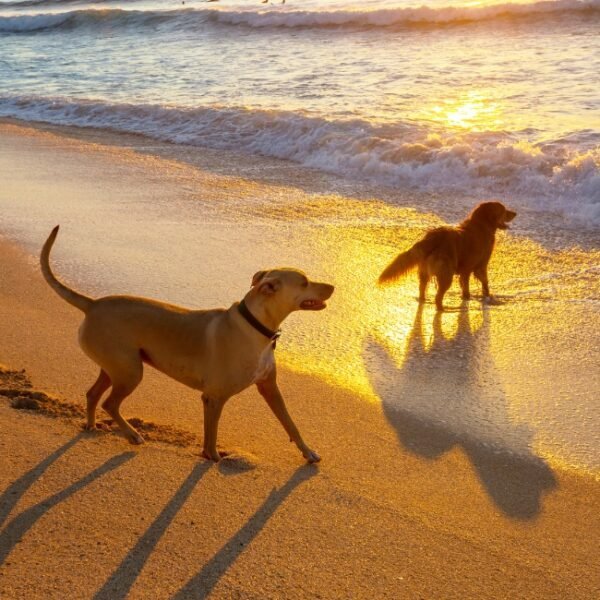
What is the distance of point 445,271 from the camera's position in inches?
265

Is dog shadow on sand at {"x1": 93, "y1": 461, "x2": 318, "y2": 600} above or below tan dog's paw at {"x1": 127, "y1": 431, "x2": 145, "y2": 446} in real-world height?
above

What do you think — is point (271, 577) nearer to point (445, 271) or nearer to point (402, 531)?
point (402, 531)

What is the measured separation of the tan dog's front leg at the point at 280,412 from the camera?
4305 mm

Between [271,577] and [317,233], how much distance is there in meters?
5.42

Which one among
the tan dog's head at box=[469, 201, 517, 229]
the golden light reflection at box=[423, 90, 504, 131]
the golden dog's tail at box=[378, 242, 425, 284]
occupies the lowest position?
the golden light reflection at box=[423, 90, 504, 131]

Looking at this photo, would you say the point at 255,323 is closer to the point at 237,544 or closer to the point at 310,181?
the point at 237,544

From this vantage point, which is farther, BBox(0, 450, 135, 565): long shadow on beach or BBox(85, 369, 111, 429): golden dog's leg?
BBox(85, 369, 111, 429): golden dog's leg

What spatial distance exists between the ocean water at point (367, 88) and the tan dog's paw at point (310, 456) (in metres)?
5.74

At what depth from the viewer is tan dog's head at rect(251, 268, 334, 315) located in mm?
4227

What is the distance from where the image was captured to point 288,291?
4270 mm

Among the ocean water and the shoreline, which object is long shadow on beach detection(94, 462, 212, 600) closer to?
the shoreline

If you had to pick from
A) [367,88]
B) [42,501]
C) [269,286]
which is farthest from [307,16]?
[42,501]

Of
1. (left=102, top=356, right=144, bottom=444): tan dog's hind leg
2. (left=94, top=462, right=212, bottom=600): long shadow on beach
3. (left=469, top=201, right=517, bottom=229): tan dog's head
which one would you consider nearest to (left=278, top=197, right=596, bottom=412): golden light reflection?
(left=469, top=201, right=517, bottom=229): tan dog's head

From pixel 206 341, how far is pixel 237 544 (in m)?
1.11
